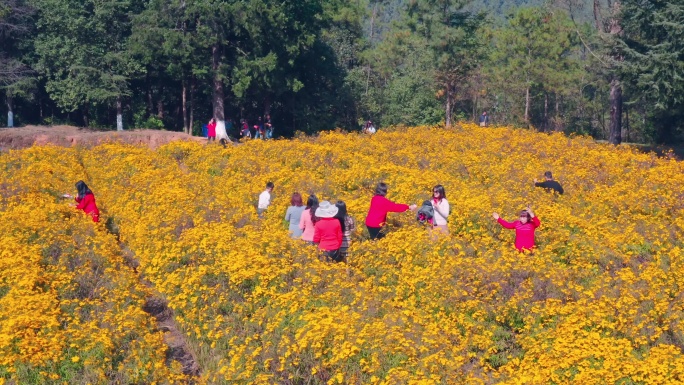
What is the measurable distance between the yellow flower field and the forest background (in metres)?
13.8

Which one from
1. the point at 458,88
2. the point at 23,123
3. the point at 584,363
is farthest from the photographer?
the point at 458,88

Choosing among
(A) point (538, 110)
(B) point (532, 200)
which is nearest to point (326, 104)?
(A) point (538, 110)

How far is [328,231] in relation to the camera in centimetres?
1086

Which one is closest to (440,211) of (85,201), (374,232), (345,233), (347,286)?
(374,232)

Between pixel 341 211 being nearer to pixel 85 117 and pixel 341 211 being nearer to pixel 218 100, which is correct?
pixel 218 100

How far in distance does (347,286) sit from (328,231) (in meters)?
1.84

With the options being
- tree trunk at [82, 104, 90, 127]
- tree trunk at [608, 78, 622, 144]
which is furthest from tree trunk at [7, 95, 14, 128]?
tree trunk at [608, 78, 622, 144]

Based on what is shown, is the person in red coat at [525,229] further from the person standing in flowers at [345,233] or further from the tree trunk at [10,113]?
the tree trunk at [10,113]

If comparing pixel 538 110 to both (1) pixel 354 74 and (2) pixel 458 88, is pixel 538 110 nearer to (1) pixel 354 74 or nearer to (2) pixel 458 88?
(2) pixel 458 88

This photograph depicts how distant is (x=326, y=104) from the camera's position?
1480 inches

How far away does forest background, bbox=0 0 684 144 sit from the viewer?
2872cm

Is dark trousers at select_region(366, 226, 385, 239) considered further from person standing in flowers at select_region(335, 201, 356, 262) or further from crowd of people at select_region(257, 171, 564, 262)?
person standing in flowers at select_region(335, 201, 356, 262)

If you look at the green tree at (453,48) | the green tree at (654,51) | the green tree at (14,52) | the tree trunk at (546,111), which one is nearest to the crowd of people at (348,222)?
the green tree at (654,51)

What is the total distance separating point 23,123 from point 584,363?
3600cm
